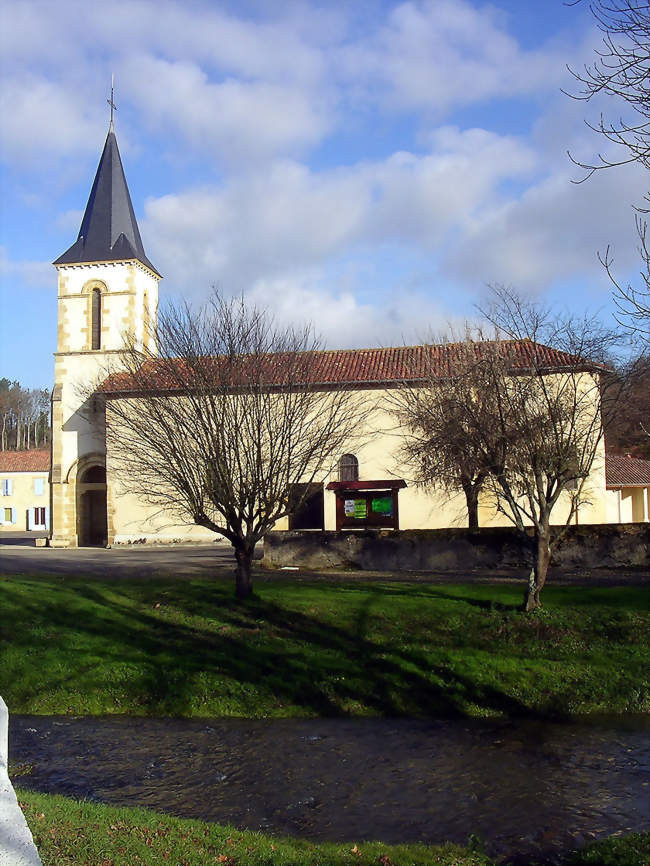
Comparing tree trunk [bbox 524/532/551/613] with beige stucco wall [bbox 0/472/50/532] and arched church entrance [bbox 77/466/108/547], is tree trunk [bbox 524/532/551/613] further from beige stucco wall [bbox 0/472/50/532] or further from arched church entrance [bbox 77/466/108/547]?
beige stucco wall [bbox 0/472/50/532]

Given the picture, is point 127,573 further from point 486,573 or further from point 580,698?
point 580,698

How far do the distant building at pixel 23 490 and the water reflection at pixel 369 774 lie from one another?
55671mm

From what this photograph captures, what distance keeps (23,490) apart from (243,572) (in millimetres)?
54016

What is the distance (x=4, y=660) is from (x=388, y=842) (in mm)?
9165

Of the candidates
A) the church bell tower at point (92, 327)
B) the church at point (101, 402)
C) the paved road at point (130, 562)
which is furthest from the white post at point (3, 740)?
the church bell tower at point (92, 327)

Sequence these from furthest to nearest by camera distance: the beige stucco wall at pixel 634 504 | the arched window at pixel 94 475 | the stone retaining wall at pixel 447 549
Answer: the beige stucco wall at pixel 634 504 → the arched window at pixel 94 475 → the stone retaining wall at pixel 447 549

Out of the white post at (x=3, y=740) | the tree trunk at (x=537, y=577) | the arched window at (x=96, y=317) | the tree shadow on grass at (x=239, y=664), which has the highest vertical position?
the arched window at (x=96, y=317)

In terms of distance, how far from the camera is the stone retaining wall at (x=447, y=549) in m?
20.6

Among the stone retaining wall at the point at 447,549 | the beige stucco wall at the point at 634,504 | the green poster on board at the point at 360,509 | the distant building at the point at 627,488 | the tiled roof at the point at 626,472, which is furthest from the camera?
the beige stucco wall at the point at 634,504

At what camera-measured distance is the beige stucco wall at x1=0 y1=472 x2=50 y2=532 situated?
65.4 m

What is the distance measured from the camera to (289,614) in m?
15.8

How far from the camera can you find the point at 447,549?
21656 millimetres

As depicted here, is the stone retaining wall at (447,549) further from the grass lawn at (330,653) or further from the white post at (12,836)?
the white post at (12,836)

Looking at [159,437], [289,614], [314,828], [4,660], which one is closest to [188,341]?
[159,437]
